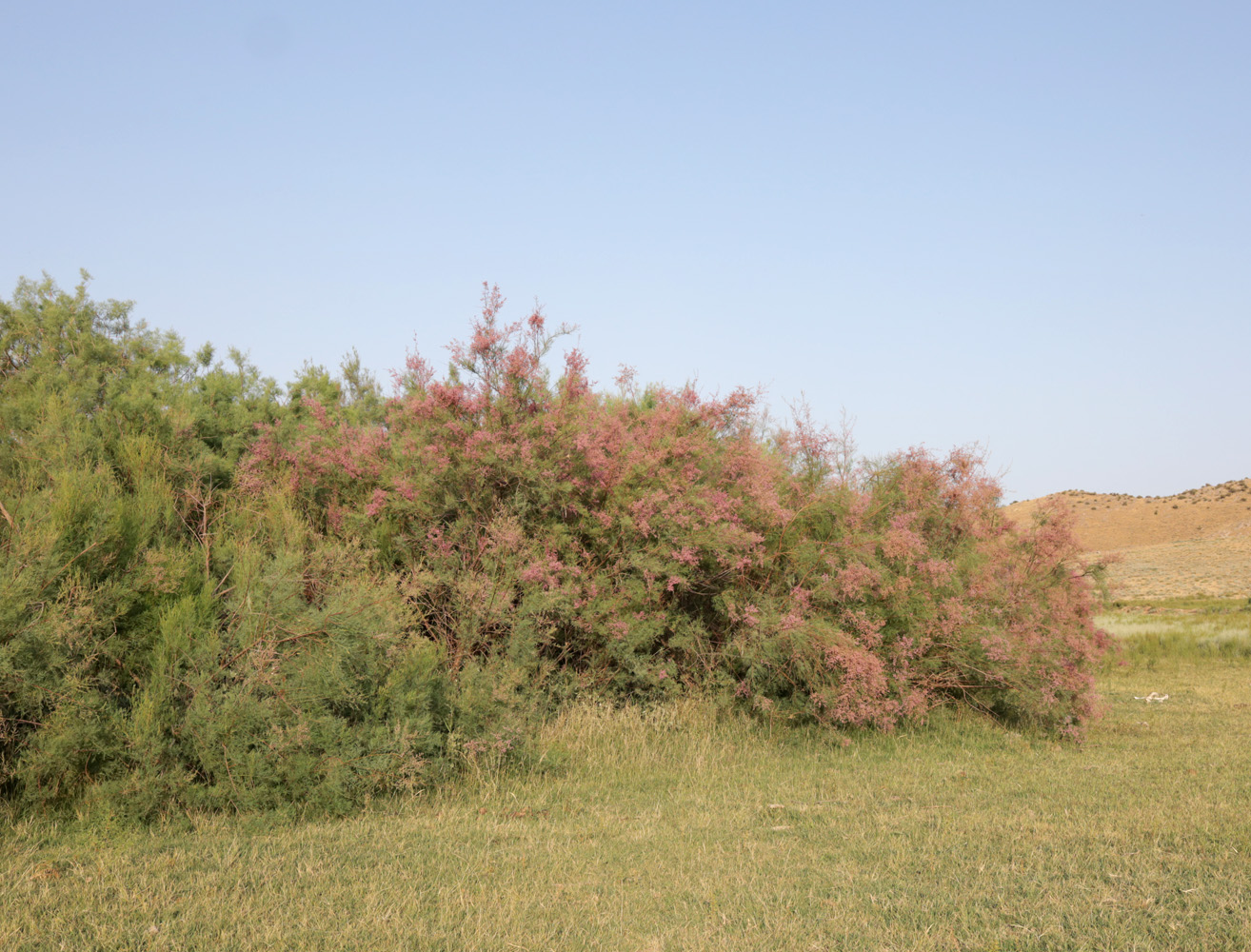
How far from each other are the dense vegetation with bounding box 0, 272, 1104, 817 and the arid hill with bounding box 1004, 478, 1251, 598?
102ft

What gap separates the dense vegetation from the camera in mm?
6742

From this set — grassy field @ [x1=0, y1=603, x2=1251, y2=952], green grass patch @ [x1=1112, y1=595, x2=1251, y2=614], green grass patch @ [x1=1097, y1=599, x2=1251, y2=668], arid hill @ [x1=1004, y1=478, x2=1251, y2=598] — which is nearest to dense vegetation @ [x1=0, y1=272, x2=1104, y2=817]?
grassy field @ [x1=0, y1=603, x2=1251, y2=952]

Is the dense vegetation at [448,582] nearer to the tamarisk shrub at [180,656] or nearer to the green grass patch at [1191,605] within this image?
the tamarisk shrub at [180,656]

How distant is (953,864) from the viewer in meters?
5.82

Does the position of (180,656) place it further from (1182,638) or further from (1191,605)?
(1191,605)

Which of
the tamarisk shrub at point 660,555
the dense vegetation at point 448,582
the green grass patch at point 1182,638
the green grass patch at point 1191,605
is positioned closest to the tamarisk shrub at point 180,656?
the dense vegetation at point 448,582

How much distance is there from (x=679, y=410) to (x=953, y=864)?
7.42 meters

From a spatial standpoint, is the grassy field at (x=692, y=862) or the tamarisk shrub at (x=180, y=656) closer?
the grassy field at (x=692, y=862)

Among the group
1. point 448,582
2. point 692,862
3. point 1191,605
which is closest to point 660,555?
point 448,582

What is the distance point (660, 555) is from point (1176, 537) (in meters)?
78.9

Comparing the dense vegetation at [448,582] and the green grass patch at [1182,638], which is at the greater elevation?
the dense vegetation at [448,582]


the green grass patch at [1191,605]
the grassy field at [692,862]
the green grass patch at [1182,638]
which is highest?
the grassy field at [692,862]

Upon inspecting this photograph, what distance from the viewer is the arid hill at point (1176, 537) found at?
51.8 meters

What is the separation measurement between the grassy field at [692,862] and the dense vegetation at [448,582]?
0.63 m
